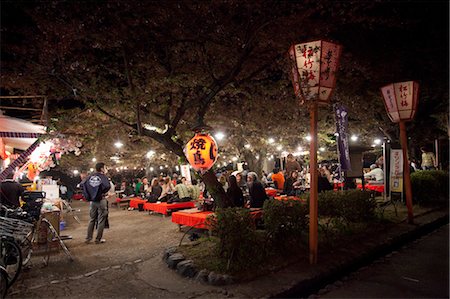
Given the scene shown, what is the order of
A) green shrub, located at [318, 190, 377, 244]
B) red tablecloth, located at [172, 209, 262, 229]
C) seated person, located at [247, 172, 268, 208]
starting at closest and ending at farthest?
green shrub, located at [318, 190, 377, 244]
red tablecloth, located at [172, 209, 262, 229]
seated person, located at [247, 172, 268, 208]

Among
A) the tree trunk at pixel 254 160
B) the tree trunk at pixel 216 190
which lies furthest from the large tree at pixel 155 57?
the tree trunk at pixel 254 160

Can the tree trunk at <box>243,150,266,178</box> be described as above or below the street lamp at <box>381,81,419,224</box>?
below

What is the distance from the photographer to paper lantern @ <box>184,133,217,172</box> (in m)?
8.12

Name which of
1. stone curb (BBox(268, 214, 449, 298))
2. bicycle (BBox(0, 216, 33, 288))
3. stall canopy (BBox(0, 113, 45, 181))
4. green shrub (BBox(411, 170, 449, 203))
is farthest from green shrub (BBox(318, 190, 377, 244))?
stall canopy (BBox(0, 113, 45, 181))

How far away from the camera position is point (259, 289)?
5.32m

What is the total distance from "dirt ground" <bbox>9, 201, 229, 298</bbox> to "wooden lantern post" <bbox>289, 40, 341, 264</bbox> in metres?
2.62

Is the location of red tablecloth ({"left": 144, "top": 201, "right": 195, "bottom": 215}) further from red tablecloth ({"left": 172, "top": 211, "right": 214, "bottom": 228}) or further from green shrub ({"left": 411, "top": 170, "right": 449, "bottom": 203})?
green shrub ({"left": 411, "top": 170, "right": 449, "bottom": 203})

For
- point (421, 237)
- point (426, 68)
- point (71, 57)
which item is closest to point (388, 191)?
point (421, 237)

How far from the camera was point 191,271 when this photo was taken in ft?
20.2

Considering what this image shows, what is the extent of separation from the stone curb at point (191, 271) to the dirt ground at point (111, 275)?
12 cm

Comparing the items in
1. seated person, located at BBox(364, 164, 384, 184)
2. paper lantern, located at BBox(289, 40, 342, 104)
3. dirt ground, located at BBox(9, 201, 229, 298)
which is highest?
paper lantern, located at BBox(289, 40, 342, 104)

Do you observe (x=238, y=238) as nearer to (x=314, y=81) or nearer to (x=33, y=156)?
(x=314, y=81)

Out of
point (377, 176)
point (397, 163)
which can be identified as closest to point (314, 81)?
point (397, 163)

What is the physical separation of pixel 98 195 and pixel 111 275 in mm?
3541
